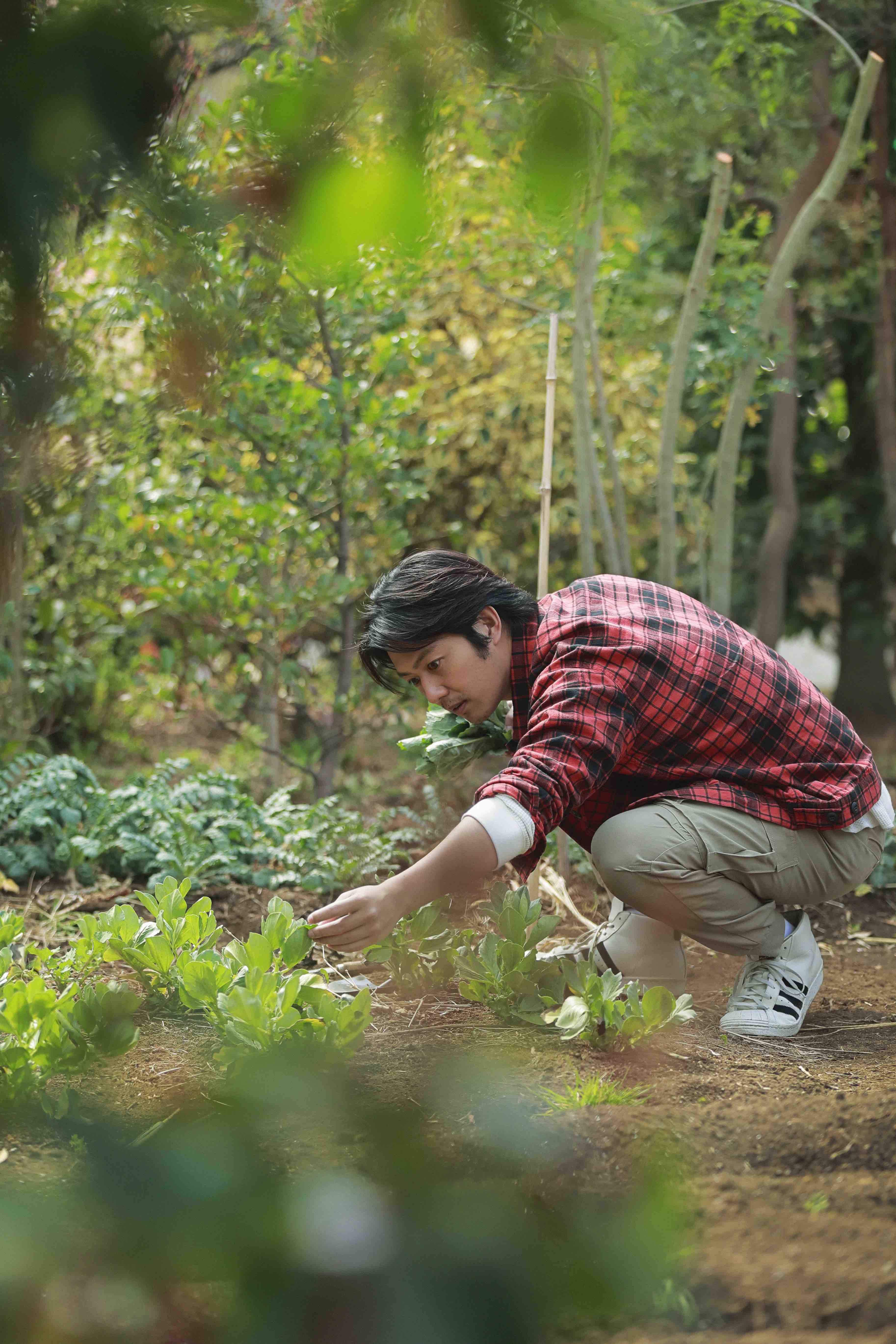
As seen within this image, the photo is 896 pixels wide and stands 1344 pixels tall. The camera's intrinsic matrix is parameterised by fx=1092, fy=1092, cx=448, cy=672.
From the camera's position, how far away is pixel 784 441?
4.64 metres

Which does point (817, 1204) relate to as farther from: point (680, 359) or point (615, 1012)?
point (680, 359)

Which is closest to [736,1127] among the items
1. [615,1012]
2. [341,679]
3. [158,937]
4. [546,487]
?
[615,1012]

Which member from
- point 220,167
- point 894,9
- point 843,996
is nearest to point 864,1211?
point 220,167

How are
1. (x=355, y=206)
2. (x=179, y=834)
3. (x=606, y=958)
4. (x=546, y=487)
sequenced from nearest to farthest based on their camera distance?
(x=355, y=206) → (x=606, y=958) → (x=546, y=487) → (x=179, y=834)

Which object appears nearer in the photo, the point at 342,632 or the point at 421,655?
the point at 421,655

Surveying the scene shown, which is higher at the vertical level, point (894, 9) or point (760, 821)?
point (894, 9)

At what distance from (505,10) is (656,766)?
136 centimetres

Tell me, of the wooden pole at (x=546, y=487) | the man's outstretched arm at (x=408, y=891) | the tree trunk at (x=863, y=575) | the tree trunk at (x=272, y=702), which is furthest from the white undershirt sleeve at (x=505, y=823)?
the tree trunk at (x=863, y=575)

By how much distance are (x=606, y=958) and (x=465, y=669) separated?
67 cm

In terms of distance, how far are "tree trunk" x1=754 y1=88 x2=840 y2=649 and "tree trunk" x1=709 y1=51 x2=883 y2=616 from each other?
0.94m

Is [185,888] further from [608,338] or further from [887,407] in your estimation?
[887,407]

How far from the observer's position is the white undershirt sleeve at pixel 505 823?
143 centimetres

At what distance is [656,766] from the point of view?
183 cm

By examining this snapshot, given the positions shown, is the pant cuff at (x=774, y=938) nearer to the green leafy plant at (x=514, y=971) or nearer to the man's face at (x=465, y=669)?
the green leafy plant at (x=514, y=971)
